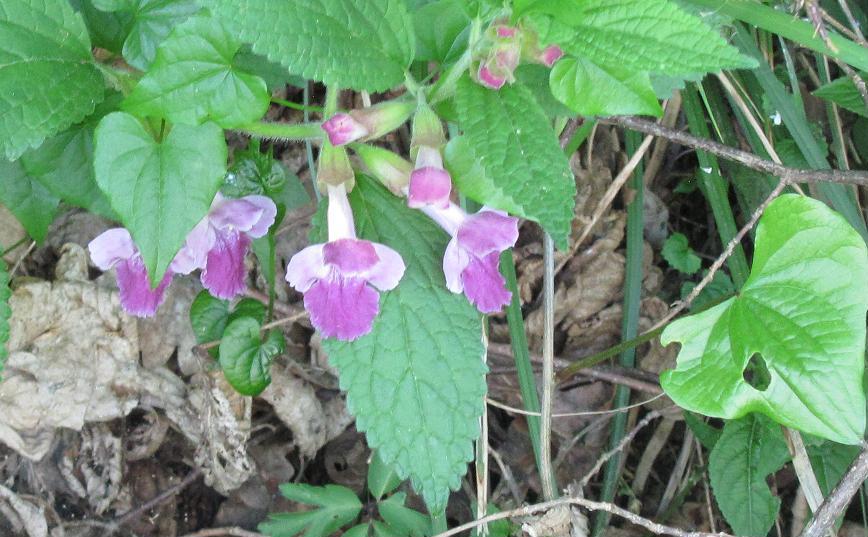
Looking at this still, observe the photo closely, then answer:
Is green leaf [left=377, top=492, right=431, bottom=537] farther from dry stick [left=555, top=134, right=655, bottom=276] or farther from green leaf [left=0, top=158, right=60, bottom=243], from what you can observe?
green leaf [left=0, top=158, right=60, bottom=243]

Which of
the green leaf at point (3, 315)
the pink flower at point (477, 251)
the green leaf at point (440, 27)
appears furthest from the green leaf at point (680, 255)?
the green leaf at point (3, 315)

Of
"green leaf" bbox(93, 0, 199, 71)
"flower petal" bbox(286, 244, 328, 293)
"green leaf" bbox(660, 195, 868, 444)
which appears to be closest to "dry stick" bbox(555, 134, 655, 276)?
"green leaf" bbox(660, 195, 868, 444)

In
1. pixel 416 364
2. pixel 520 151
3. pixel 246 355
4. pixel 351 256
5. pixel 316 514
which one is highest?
pixel 520 151

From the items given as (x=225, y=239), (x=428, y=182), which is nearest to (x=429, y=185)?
(x=428, y=182)

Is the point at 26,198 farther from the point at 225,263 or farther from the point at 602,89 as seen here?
the point at 602,89


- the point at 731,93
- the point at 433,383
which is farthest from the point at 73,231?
the point at 731,93

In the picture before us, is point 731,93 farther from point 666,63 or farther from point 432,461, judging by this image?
point 432,461

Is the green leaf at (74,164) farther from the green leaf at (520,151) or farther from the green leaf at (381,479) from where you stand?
the green leaf at (381,479)
